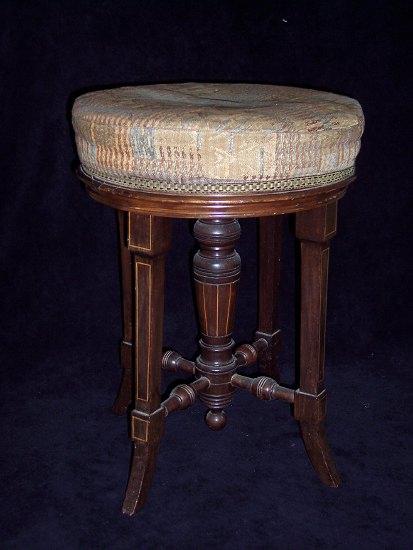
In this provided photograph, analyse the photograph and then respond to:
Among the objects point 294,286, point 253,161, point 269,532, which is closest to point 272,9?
point 294,286

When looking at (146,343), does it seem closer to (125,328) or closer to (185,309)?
(125,328)

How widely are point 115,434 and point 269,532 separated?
14.4 inches

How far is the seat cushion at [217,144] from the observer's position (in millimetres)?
943

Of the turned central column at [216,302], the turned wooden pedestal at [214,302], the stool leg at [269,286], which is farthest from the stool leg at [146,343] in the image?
the stool leg at [269,286]

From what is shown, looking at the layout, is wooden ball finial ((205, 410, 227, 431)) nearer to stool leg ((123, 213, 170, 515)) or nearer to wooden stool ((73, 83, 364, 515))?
wooden stool ((73, 83, 364, 515))

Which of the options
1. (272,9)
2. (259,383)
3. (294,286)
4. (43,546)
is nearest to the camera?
(43,546)

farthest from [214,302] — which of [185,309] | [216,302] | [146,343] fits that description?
[185,309]

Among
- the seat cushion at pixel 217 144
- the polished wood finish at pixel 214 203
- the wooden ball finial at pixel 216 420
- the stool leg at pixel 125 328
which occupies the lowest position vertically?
the wooden ball finial at pixel 216 420

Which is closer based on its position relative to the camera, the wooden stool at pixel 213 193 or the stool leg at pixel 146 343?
the wooden stool at pixel 213 193

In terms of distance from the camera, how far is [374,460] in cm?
133

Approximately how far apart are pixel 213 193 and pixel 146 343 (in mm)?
277

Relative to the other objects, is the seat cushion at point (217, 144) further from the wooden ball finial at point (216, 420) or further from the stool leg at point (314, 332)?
the wooden ball finial at point (216, 420)

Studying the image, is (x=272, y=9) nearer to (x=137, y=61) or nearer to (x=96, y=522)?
(x=137, y=61)

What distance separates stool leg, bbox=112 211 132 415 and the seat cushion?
0.28 meters
